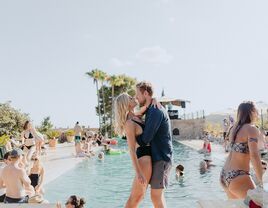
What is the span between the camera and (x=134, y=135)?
12.9 feet

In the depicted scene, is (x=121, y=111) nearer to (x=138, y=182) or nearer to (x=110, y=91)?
(x=138, y=182)

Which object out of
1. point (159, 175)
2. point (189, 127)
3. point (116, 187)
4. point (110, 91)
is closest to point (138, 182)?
point (159, 175)

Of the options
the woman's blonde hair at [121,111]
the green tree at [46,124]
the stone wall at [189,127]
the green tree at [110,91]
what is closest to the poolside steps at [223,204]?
the woman's blonde hair at [121,111]

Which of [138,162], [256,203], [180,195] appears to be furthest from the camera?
[180,195]

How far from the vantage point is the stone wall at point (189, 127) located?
39.7 metres

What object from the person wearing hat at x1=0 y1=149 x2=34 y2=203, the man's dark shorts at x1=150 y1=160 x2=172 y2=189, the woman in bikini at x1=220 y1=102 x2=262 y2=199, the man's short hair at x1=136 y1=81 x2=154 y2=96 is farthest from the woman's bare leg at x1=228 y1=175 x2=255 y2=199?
the person wearing hat at x1=0 y1=149 x2=34 y2=203

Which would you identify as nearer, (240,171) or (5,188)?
(240,171)

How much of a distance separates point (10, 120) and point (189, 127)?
66.6 feet

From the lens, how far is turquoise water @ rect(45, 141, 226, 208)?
8.59 meters

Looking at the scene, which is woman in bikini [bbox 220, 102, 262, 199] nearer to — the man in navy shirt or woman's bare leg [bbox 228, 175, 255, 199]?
woman's bare leg [bbox 228, 175, 255, 199]

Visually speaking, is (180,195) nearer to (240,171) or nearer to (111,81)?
(240,171)

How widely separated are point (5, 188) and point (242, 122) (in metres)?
3.48

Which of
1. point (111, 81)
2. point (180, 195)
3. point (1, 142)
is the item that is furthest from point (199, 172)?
point (111, 81)

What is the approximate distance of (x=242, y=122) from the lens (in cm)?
375
